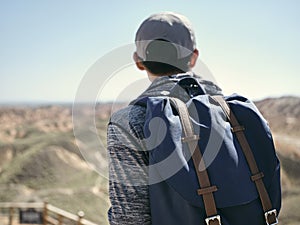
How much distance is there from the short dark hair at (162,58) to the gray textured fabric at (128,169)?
11 centimetres

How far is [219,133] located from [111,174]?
0.20 m

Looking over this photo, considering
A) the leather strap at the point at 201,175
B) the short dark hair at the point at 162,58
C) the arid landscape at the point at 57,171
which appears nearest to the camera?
the leather strap at the point at 201,175

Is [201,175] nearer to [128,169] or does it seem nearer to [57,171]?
Result: [128,169]

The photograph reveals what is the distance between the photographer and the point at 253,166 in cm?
78

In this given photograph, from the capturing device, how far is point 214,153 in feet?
2.49

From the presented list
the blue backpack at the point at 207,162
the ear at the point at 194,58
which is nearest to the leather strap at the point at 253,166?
the blue backpack at the point at 207,162

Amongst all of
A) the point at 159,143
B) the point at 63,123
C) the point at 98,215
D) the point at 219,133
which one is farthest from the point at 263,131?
the point at 63,123

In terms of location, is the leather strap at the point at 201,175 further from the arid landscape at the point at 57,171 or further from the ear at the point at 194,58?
the arid landscape at the point at 57,171

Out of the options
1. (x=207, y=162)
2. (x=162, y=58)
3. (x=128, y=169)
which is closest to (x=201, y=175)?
(x=207, y=162)

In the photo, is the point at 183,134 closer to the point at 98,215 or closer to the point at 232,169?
the point at 232,169

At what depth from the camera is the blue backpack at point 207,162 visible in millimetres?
736

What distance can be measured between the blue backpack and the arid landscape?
27.8 feet

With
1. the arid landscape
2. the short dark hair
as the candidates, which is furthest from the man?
the arid landscape

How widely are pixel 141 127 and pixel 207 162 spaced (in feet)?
0.41
